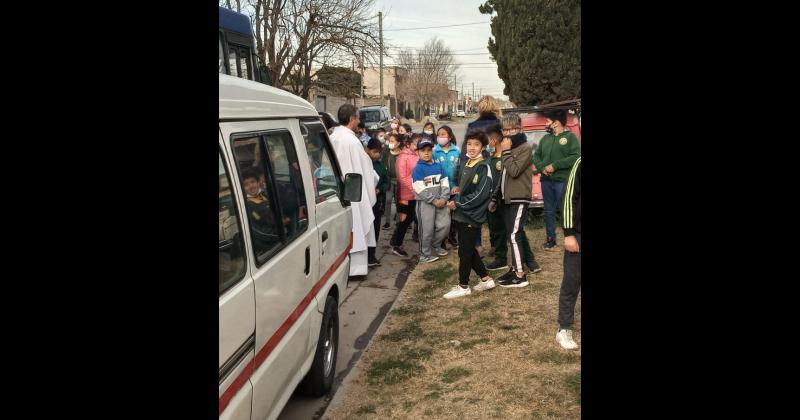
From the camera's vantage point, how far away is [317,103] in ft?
111

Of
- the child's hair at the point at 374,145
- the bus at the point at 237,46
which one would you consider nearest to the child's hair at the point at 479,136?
the child's hair at the point at 374,145

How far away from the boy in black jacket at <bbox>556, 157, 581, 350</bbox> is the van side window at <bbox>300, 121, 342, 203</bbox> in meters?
1.66

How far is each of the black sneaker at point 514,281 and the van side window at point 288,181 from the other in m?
3.65

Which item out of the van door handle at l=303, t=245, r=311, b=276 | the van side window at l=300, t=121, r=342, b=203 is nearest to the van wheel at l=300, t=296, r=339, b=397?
the van door handle at l=303, t=245, r=311, b=276

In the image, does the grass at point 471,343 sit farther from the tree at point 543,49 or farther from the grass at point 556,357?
the tree at point 543,49

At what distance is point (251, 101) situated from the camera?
2723 millimetres

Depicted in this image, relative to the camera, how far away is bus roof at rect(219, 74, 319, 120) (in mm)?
2379

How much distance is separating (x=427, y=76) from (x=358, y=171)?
253 feet

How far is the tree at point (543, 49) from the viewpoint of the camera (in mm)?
17688

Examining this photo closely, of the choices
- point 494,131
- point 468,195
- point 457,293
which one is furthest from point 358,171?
point 457,293

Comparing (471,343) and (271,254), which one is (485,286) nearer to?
(471,343)
